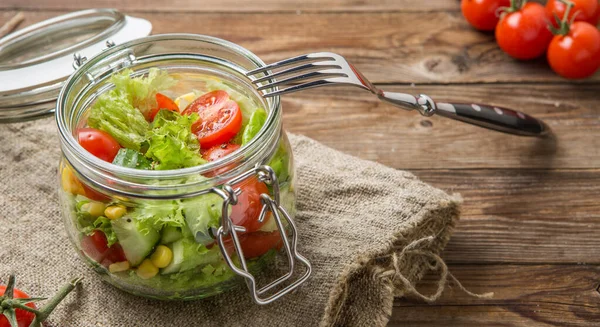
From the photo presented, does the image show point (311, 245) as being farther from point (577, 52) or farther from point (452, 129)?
point (577, 52)

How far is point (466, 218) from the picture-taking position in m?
1.81

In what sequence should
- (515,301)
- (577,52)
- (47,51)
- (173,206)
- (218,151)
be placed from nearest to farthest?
1. (173,206)
2. (218,151)
3. (515,301)
4. (47,51)
5. (577,52)

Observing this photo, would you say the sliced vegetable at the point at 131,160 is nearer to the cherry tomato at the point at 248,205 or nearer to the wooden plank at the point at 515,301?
the cherry tomato at the point at 248,205

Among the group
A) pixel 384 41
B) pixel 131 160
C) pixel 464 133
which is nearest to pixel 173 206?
pixel 131 160

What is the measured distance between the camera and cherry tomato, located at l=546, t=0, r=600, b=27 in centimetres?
235

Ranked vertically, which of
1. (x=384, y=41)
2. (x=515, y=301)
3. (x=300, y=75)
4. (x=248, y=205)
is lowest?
(x=515, y=301)

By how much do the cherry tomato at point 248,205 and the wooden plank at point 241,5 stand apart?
1.37m

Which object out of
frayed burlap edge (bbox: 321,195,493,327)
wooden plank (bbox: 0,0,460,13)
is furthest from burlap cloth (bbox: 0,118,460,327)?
wooden plank (bbox: 0,0,460,13)

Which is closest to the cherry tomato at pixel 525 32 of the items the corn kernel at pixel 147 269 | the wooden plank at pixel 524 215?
the wooden plank at pixel 524 215

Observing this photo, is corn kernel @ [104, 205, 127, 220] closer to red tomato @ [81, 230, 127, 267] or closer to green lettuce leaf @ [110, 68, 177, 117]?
red tomato @ [81, 230, 127, 267]

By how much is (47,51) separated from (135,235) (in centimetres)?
100

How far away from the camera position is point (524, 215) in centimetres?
182

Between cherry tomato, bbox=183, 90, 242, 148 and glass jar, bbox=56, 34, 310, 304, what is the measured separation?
7 cm

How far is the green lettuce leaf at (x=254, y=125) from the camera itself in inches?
53.9
